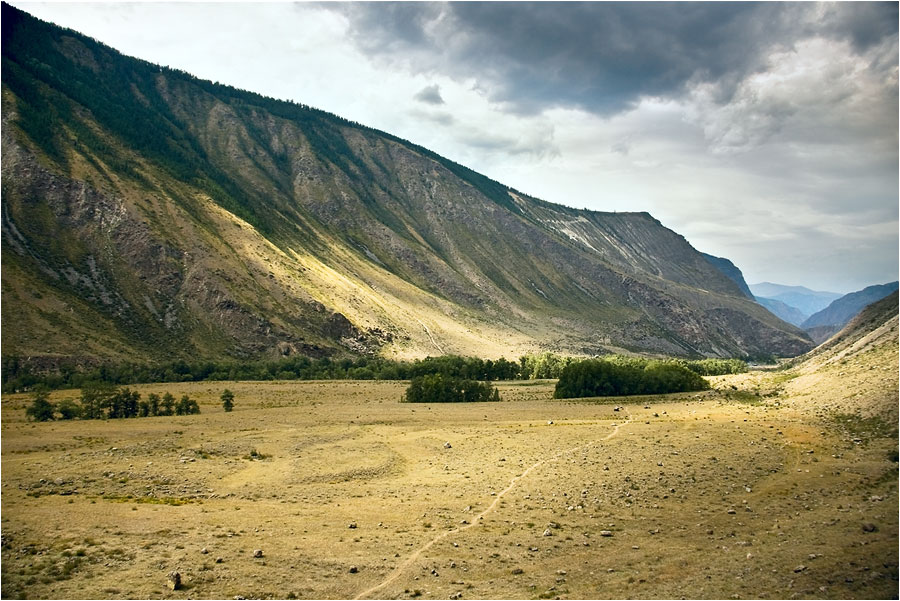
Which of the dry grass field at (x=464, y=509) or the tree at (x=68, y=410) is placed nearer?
the dry grass field at (x=464, y=509)

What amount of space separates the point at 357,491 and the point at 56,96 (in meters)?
150

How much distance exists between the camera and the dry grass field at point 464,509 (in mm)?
23141

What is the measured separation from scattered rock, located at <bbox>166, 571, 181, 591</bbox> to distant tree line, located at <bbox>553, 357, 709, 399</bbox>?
61.6 meters

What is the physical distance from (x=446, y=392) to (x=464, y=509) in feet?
157

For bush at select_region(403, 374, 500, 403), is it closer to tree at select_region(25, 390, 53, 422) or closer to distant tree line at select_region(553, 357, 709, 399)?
distant tree line at select_region(553, 357, 709, 399)

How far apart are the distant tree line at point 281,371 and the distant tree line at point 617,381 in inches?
662

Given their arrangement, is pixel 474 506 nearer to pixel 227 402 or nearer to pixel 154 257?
pixel 227 402

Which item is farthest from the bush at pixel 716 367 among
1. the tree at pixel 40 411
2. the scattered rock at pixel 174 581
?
the scattered rock at pixel 174 581

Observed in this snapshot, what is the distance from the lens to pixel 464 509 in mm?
31609

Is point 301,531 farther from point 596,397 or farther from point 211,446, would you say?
point 596,397

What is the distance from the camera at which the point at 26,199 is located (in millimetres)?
117500

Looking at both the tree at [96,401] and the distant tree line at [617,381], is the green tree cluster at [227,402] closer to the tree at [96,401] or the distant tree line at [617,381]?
the tree at [96,401]

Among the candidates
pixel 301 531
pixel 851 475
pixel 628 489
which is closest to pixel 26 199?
pixel 301 531

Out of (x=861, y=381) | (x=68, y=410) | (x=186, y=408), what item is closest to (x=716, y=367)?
(x=861, y=381)
